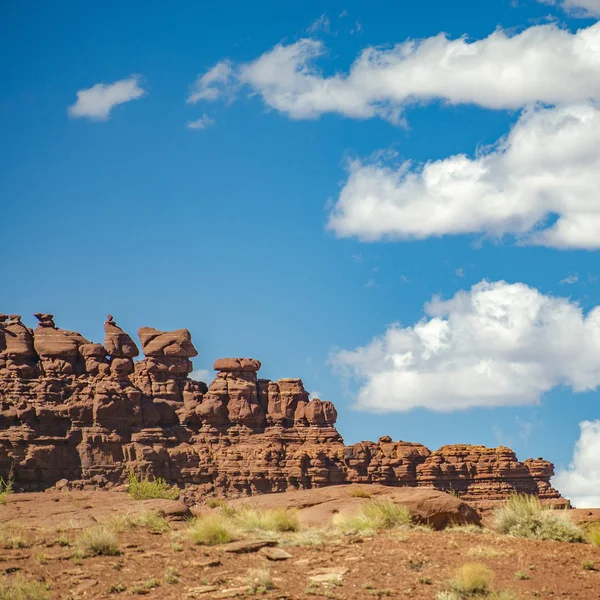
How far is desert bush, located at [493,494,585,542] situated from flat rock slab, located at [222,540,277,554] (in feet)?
20.2

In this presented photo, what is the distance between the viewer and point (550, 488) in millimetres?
80500

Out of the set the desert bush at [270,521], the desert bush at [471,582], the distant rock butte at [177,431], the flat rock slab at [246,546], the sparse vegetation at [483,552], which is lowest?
the desert bush at [471,582]

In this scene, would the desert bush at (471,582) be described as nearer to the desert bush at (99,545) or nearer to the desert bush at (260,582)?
the desert bush at (260,582)

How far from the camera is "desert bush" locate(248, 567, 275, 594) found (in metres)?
21.9

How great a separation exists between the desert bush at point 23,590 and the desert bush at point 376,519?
7.90 m

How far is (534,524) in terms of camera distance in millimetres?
27250

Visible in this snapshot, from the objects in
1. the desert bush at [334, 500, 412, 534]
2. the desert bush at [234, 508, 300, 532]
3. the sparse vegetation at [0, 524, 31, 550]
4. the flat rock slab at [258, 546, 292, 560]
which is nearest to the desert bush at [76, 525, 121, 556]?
the sparse vegetation at [0, 524, 31, 550]

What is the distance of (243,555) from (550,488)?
59.6 metres

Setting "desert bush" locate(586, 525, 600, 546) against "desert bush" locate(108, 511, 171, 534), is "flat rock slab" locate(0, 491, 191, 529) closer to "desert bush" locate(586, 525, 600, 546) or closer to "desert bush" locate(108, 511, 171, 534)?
"desert bush" locate(108, 511, 171, 534)

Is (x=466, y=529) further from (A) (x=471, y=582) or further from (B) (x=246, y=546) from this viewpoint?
(A) (x=471, y=582)

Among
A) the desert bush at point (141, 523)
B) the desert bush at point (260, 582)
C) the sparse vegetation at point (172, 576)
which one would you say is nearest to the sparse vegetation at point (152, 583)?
the sparse vegetation at point (172, 576)

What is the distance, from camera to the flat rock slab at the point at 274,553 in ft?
80.0

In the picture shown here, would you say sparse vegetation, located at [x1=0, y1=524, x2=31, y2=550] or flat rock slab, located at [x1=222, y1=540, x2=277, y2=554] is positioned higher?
sparse vegetation, located at [x1=0, y1=524, x2=31, y2=550]

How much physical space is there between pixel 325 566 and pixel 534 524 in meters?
6.40
